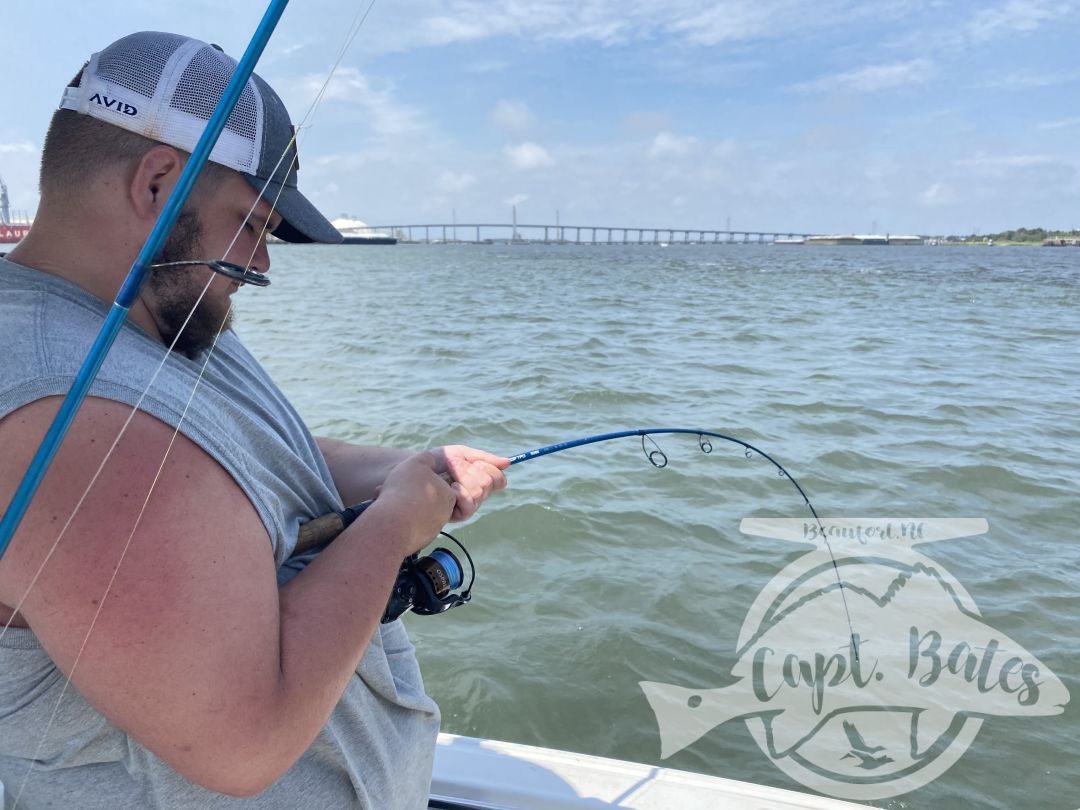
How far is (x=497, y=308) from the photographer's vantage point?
16109 mm

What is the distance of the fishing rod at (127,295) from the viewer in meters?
0.80

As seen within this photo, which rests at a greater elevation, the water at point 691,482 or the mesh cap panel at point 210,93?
the mesh cap panel at point 210,93

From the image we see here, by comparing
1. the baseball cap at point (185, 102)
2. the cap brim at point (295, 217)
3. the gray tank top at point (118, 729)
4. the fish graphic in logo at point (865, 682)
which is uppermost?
the baseball cap at point (185, 102)

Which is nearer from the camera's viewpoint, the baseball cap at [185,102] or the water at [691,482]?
the baseball cap at [185,102]

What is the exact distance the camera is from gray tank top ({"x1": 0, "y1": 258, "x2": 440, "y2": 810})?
3.04ft

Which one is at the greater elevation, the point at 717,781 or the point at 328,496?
the point at 328,496

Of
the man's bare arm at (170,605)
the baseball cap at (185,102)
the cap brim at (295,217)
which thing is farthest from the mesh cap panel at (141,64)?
the man's bare arm at (170,605)

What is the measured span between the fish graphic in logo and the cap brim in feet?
8.34

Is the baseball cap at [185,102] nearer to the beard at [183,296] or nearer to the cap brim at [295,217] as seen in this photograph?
the cap brim at [295,217]

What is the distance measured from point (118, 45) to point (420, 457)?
84 centimetres

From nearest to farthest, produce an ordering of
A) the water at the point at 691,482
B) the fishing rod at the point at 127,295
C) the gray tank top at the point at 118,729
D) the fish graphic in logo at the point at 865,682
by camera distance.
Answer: the fishing rod at the point at 127,295
the gray tank top at the point at 118,729
the fish graphic in logo at the point at 865,682
the water at the point at 691,482

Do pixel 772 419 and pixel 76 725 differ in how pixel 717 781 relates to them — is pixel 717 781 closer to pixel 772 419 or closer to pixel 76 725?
pixel 76 725

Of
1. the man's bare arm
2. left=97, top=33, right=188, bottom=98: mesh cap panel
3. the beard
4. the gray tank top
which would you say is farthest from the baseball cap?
the man's bare arm

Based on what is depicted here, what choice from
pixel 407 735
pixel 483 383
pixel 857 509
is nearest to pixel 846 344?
pixel 483 383
